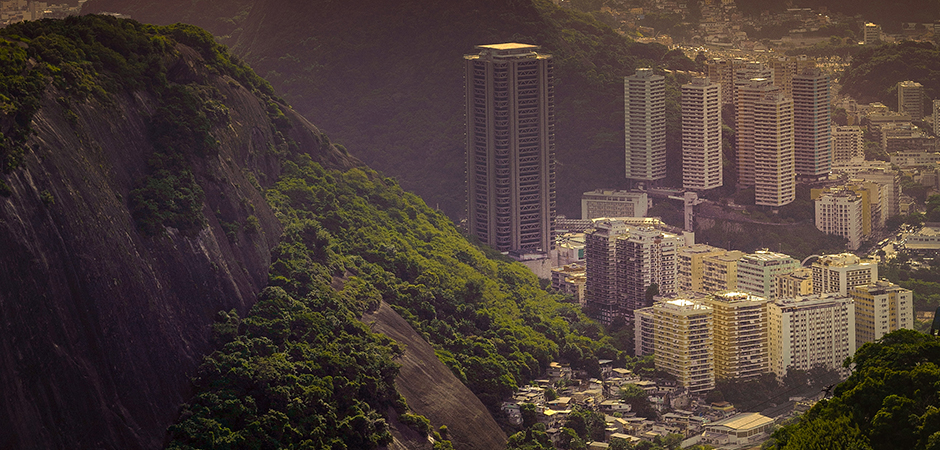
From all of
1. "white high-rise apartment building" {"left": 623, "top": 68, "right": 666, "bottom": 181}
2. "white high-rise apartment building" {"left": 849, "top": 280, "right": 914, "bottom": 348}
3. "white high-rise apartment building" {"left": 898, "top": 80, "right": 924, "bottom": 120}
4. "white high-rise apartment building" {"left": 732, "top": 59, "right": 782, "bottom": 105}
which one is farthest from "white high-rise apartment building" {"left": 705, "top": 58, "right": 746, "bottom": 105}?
"white high-rise apartment building" {"left": 849, "top": 280, "right": 914, "bottom": 348}

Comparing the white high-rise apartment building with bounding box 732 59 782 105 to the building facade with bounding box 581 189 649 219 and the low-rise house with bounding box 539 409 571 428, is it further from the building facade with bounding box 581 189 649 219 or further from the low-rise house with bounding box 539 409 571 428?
the low-rise house with bounding box 539 409 571 428

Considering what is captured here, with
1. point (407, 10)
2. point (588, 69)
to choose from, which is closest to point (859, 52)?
point (588, 69)

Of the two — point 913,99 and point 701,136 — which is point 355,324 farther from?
point 913,99

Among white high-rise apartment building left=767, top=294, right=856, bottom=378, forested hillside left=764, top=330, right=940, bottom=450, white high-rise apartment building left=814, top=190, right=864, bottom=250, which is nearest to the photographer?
forested hillside left=764, top=330, right=940, bottom=450

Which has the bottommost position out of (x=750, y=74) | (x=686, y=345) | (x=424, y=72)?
(x=686, y=345)

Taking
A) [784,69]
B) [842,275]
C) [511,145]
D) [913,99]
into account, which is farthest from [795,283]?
[913,99]

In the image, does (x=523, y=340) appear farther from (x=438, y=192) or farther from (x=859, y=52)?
(x=859, y=52)

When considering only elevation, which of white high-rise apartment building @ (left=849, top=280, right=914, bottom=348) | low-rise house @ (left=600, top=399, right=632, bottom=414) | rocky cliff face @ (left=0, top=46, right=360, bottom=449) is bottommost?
low-rise house @ (left=600, top=399, right=632, bottom=414)

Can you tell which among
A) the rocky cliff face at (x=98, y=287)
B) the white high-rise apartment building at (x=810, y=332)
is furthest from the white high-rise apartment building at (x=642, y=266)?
the rocky cliff face at (x=98, y=287)
